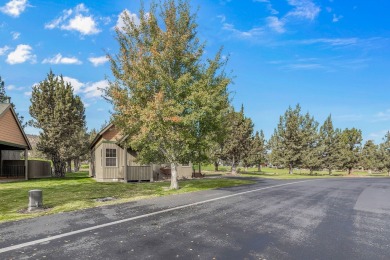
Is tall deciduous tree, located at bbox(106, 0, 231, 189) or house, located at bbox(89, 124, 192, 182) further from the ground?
tall deciduous tree, located at bbox(106, 0, 231, 189)

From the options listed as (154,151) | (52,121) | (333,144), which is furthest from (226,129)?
(333,144)

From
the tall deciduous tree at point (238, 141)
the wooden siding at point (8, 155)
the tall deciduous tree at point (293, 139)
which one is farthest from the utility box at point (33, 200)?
the tall deciduous tree at point (293, 139)

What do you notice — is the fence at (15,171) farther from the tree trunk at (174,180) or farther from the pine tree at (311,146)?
the pine tree at (311,146)

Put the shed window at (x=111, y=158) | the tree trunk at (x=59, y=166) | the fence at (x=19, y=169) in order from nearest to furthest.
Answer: the shed window at (x=111, y=158), the fence at (x=19, y=169), the tree trunk at (x=59, y=166)

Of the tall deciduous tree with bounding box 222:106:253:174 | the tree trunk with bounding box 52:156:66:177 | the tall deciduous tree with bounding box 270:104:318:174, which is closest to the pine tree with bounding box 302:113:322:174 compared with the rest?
the tall deciduous tree with bounding box 270:104:318:174

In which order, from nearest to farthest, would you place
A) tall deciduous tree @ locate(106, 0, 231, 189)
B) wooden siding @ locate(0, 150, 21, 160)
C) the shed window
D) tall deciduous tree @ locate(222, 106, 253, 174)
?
tall deciduous tree @ locate(106, 0, 231, 189) < the shed window < wooden siding @ locate(0, 150, 21, 160) < tall deciduous tree @ locate(222, 106, 253, 174)

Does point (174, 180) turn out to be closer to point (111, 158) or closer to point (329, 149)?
point (111, 158)

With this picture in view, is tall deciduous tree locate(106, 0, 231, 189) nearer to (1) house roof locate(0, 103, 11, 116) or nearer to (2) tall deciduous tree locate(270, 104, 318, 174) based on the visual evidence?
(1) house roof locate(0, 103, 11, 116)

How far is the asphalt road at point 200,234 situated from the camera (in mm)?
5891

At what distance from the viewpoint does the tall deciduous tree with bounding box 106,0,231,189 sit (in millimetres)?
16375

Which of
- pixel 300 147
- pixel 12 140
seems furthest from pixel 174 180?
pixel 300 147

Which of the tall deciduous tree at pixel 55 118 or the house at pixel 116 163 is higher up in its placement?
the tall deciduous tree at pixel 55 118

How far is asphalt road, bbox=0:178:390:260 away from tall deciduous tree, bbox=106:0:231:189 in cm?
628

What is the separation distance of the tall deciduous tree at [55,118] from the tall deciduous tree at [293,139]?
35263mm
